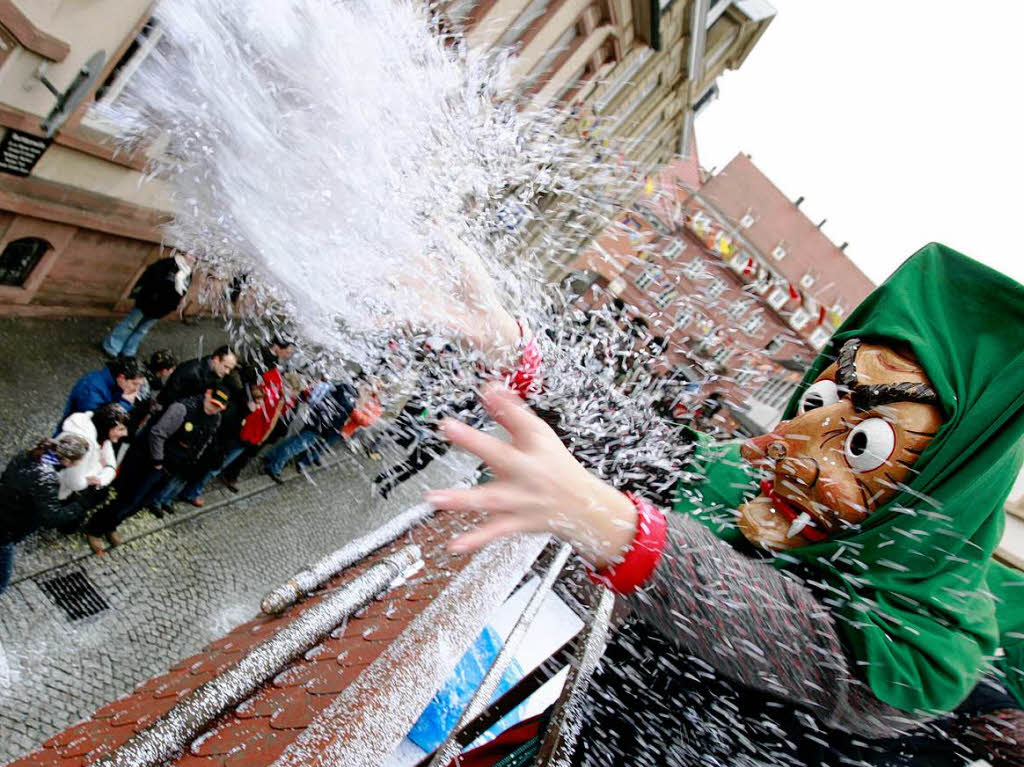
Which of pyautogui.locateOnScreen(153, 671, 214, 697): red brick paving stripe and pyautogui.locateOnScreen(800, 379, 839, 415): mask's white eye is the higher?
pyautogui.locateOnScreen(800, 379, 839, 415): mask's white eye

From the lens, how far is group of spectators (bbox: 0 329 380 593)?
4.56m

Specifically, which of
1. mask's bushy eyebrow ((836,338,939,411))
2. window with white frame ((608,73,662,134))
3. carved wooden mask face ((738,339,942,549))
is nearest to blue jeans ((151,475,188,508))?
carved wooden mask face ((738,339,942,549))

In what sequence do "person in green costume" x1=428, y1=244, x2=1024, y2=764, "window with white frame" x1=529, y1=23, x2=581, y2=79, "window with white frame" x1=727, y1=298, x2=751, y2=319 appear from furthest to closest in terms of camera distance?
1. "window with white frame" x1=529, y1=23, x2=581, y2=79
2. "window with white frame" x1=727, y1=298, x2=751, y2=319
3. "person in green costume" x1=428, y1=244, x2=1024, y2=764

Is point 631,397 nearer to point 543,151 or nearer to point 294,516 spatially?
point 543,151

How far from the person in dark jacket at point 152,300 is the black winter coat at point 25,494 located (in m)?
3.35

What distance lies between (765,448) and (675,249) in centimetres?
252

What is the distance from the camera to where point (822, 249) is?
43.3m

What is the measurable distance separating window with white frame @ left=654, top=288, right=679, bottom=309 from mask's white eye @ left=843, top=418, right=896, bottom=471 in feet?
3.91

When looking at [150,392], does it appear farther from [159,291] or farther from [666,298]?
[666,298]

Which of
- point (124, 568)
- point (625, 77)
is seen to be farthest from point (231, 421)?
point (625, 77)

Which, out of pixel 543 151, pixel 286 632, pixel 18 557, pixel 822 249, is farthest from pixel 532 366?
pixel 822 249

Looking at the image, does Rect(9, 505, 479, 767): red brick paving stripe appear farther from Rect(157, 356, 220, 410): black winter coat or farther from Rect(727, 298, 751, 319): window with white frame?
Rect(157, 356, 220, 410): black winter coat

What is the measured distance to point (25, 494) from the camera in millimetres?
4457

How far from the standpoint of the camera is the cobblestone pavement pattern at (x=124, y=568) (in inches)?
182
